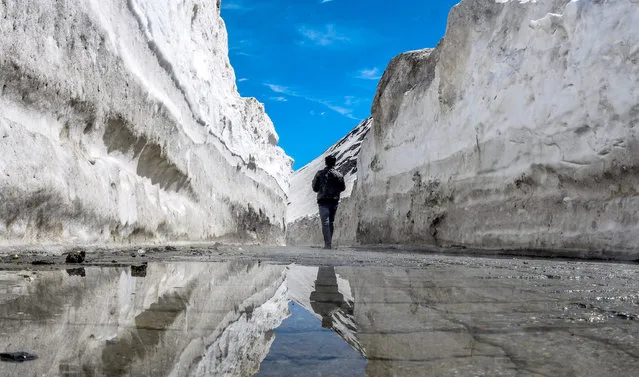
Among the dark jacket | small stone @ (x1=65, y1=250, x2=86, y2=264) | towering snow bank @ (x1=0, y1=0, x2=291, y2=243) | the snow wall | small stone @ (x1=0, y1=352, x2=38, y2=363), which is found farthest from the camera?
the dark jacket

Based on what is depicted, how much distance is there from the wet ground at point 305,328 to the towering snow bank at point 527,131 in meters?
4.13

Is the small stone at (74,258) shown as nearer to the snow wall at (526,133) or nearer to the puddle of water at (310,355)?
the puddle of water at (310,355)

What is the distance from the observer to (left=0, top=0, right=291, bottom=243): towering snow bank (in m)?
3.60

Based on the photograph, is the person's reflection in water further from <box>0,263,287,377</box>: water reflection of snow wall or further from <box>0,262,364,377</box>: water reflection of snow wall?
<box>0,263,287,377</box>: water reflection of snow wall

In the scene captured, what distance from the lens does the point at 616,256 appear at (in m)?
5.51

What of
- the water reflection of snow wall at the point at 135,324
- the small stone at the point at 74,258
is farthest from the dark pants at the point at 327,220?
the water reflection of snow wall at the point at 135,324

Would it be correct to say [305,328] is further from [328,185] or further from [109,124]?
[328,185]

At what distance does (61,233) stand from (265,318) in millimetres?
3104

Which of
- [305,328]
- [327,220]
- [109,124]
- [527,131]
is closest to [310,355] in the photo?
[305,328]

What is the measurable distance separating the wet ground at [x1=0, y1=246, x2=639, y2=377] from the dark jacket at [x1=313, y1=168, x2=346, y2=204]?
746 cm

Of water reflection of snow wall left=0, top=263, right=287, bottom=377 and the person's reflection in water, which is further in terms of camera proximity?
the person's reflection in water

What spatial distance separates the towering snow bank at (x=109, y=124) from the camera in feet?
11.8

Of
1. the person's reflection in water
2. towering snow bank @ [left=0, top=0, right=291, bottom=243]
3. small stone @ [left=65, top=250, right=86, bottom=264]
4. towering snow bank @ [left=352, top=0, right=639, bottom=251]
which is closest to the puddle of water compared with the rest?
the person's reflection in water

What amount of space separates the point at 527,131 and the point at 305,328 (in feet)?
22.7
